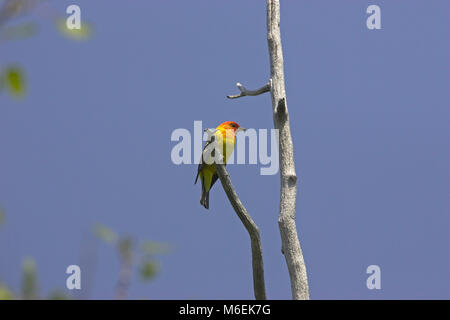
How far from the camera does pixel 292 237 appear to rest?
4.55 metres

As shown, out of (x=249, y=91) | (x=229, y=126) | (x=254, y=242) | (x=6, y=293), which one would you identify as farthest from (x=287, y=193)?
(x=6, y=293)

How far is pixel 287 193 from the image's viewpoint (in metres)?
4.61

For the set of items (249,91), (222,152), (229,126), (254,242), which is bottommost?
(254,242)

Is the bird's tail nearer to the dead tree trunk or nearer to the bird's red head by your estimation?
the bird's red head

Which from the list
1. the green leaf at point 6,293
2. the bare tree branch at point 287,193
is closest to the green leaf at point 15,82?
the green leaf at point 6,293

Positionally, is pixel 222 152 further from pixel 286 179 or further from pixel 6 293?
pixel 6 293

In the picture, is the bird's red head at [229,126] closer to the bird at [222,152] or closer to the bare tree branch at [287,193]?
the bird at [222,152]

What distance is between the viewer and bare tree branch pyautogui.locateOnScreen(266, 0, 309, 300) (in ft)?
14.8

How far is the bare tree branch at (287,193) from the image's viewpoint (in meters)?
4.52

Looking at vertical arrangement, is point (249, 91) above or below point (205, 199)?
above

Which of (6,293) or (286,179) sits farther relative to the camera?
(286,179)
